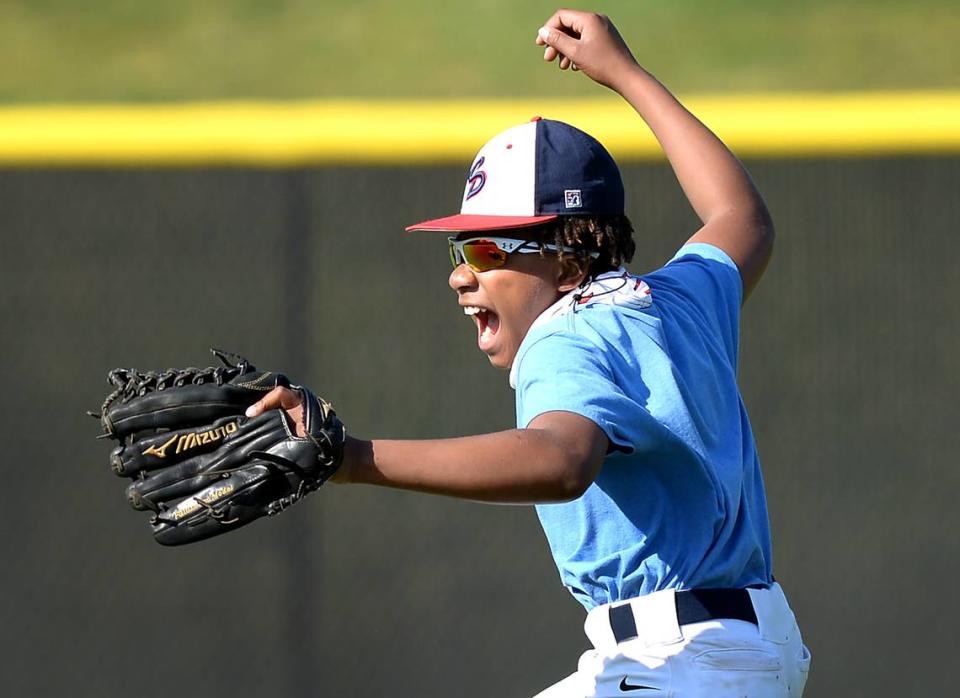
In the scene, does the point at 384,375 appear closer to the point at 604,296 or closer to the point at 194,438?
the point at 604,296

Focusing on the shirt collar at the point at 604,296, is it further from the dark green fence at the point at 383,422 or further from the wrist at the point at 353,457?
the dark green fence at the point at 383,422

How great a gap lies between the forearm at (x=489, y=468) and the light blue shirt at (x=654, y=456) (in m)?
0.18

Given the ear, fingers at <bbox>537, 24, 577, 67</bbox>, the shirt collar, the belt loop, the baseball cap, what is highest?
fingers at <bbox>537, 24, 577, 67</bbox>

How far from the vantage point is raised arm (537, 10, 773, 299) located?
9.04ft

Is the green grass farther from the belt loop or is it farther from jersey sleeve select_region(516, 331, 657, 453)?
jersey sleeve select_region(516, 331, 657, 453)

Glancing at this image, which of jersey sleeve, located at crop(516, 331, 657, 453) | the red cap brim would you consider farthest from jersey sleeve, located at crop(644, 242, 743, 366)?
jersey sleeve, located at crop(516, 331, 657, 453)

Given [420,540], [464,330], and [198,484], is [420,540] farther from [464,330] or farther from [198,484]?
[198,484]

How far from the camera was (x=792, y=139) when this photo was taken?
15.5ft

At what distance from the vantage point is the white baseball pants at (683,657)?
223 centimetres

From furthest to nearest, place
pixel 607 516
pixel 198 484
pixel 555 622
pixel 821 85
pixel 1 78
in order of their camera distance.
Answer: pixel 1 78
pixel 821 85
pixel 555 622
pixel 607 516
pixel 198 484

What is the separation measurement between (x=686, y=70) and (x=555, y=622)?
351cm

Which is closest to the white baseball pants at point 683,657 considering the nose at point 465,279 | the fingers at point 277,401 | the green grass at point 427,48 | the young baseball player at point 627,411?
the young baseball player at point 627,411

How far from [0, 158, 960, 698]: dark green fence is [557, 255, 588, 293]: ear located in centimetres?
235

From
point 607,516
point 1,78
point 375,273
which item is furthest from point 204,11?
point 607,516
